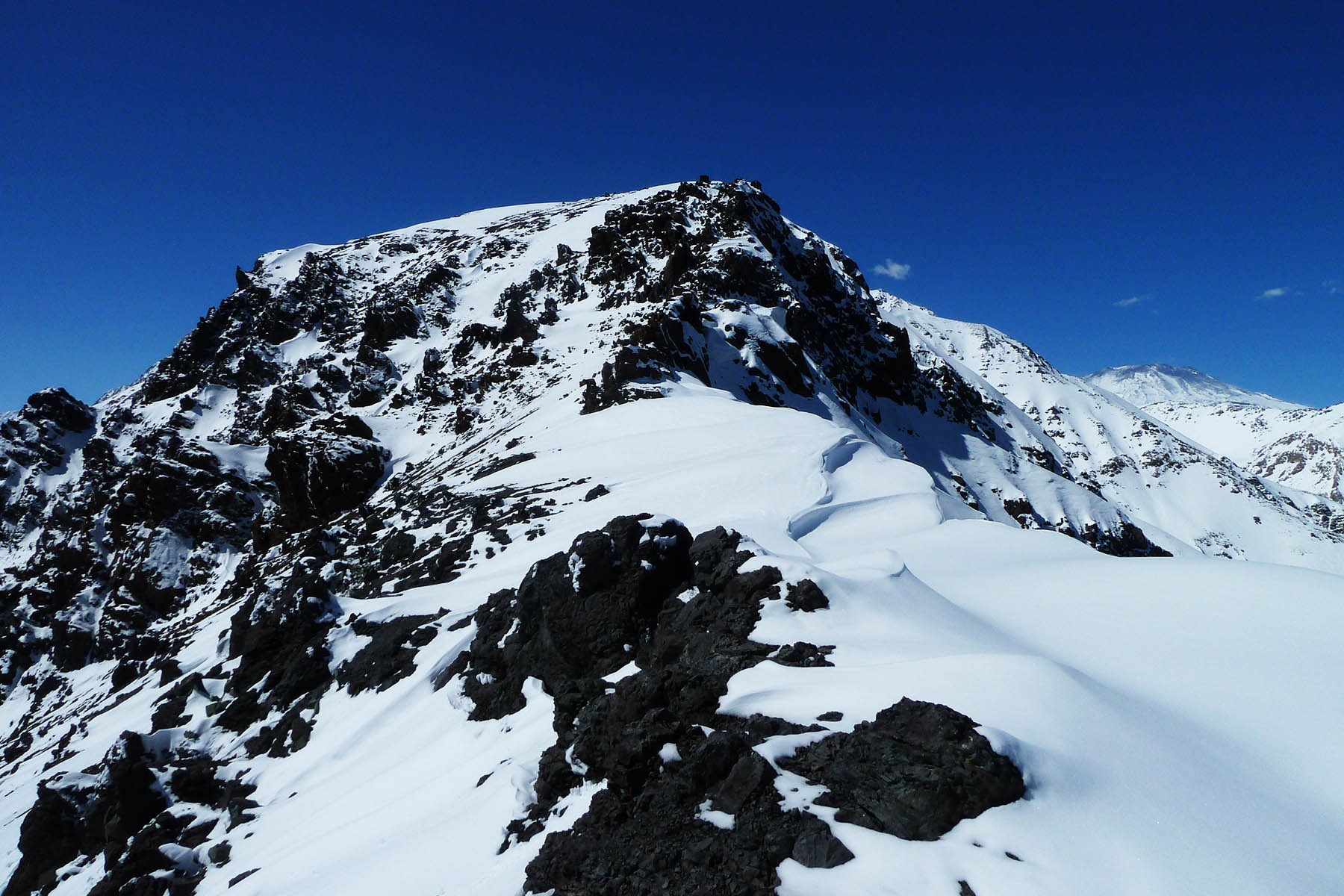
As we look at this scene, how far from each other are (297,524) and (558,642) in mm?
42719

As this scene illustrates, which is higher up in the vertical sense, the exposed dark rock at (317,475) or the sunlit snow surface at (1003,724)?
the exposed dark rock at (317,475)

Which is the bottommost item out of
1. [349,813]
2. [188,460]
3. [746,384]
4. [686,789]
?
[349,813]

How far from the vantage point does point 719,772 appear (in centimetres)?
652

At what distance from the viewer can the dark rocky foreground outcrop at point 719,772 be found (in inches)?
219

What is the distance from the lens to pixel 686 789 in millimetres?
6473

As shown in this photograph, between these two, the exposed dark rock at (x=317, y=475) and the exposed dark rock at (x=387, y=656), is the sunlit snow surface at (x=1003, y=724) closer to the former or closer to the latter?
the exposed dark rock at (x=387, y=656)

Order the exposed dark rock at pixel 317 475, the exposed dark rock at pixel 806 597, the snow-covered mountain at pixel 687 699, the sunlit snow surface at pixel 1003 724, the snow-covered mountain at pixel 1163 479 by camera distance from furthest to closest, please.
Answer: the snow-covered mountain at pixel 1163 479
the exposed dark rock at pixel 317 475
the exposed dark rock at pixel 806 597
the snow-covered mountain at pixel 687 699
the sunlit snow surface at pixel 1003 724

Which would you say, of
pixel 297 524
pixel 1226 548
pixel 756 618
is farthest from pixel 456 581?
pixel 1226 548

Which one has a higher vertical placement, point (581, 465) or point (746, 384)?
point (746, 384)

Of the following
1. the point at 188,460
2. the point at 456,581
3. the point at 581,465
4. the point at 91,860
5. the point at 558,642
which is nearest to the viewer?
the point at 558,642

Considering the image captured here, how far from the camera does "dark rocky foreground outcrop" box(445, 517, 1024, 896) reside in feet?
18.3

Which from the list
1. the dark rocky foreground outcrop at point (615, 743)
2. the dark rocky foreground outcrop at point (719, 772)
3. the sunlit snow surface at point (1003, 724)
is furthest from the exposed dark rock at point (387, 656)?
the dark rocky foreground outcrop at point (719, 772)

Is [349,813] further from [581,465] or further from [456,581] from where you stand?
[581,465]

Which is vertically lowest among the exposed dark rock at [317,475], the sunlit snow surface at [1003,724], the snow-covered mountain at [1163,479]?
the snow-covered mountain at [1163,479]
